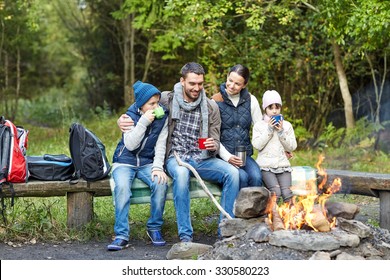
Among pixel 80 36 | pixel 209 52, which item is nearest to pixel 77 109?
pixel 80 36

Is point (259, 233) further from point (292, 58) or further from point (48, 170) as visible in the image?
point (292, 58)

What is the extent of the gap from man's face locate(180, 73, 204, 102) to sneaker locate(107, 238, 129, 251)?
1335 millimetres

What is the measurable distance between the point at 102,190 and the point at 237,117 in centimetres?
132

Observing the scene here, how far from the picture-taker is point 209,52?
46.6 feet

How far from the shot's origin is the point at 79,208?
714 centimetres

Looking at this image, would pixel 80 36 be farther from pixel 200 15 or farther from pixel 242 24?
pixel 200 15

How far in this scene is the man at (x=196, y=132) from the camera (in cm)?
689

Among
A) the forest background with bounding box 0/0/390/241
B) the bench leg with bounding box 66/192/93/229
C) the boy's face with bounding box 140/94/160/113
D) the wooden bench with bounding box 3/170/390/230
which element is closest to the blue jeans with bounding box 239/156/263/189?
the wooden bench with bounding box 3/170/390/230

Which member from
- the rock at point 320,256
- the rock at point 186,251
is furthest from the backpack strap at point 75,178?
the rock at point 320,256

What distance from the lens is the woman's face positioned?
23.1ft

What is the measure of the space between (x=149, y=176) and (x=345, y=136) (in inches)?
254

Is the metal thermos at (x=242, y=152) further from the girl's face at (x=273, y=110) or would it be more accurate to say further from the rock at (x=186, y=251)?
the rock at (x=186, y=251)

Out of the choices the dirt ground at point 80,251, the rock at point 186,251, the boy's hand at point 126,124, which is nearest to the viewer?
the rock at point 186,251

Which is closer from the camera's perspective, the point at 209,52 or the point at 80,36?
the point at 209,52
